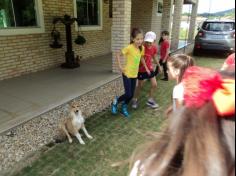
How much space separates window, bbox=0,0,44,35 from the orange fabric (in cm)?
584

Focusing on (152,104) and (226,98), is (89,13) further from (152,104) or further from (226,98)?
(226,98)

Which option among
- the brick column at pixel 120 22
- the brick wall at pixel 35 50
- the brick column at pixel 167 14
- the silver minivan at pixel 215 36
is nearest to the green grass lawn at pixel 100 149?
the brick column at pixel 120 22

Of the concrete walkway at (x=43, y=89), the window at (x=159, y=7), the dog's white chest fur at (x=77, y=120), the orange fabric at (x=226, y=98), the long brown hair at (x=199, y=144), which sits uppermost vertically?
the window at (x=159, y=7)

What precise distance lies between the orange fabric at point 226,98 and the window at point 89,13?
25.0ft

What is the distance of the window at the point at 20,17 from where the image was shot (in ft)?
18.1

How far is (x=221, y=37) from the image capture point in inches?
412

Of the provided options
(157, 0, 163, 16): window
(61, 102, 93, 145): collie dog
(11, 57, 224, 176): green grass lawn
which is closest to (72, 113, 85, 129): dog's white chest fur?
(61, 102, 93, 145): collie dog

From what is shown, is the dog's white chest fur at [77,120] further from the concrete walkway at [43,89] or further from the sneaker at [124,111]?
the sneaker at [124,111]

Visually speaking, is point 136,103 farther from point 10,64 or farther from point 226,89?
point 226,89

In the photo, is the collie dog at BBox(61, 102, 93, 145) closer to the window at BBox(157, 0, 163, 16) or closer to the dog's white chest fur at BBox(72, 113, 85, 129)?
the dog's white chest fur at BBox(72, 113, 85, 129)

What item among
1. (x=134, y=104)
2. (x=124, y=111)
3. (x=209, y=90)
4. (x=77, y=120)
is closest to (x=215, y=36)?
(x=134, y=104)

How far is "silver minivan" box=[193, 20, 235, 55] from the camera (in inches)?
409

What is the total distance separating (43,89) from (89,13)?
13.7ft

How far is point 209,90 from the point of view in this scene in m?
0.52
